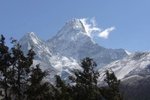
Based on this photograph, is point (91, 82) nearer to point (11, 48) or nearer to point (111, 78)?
point (111, 78)

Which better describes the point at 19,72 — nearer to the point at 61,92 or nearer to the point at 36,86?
the point at 36,86

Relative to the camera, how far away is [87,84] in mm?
62781

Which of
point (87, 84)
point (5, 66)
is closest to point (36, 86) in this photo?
point (5, 66)

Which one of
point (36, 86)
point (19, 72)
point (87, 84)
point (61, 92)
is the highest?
point (87, 84)

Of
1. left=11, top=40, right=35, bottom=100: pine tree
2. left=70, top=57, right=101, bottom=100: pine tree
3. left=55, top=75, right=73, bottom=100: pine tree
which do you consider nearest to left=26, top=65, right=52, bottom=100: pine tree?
left=11, top=40, right=35, bottom=100: pine tree

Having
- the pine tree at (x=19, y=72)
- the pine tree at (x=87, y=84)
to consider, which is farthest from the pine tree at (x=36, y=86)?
the pine tree at (x=87, y=84)

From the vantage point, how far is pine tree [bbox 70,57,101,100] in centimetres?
6059

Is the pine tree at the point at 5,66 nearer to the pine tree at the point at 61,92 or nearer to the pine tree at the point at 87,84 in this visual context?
the pine tree at the point at 61,92

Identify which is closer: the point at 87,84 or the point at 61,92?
the point at 61,92

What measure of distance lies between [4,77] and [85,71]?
18900 mm

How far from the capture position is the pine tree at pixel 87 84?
60594 millimetres

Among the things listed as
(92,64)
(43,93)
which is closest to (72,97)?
(92,64)

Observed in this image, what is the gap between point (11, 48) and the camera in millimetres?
49781

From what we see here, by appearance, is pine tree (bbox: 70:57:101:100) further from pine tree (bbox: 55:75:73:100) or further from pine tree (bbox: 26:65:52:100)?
pine tree (bbox: 26:65:52:100)
